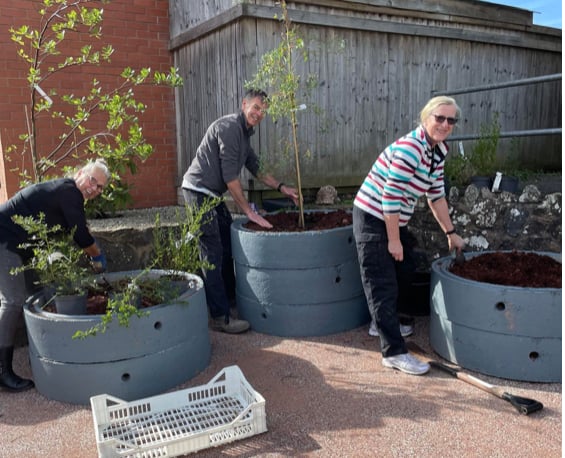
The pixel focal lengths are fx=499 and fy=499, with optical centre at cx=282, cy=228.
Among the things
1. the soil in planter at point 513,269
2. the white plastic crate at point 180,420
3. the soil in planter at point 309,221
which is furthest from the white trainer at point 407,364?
the soil in planter at point 309,221

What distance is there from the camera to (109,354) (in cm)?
313

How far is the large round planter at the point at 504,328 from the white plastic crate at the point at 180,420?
5.03ft

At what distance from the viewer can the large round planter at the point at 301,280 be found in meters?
4.08

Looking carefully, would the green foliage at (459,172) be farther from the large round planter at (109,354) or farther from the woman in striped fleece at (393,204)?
the large round planter at (109,354)

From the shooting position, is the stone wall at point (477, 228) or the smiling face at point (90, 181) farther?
the stone wall at point (477, 228)

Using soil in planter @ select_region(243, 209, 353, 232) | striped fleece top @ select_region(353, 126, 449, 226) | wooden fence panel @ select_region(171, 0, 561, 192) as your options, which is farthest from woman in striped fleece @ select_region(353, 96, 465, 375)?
wooden fence panel @ select_region(171, 0, 561, 192)

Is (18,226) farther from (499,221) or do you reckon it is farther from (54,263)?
(499,221)

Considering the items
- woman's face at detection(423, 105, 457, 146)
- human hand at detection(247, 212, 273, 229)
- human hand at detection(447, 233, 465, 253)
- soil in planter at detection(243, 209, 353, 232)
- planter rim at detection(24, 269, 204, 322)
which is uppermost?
woman's face at detection(423, 105, 457, 146)

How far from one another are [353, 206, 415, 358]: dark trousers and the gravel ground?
0.76ft

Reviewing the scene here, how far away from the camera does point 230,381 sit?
316 centimetres

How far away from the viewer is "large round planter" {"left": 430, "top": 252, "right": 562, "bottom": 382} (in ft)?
10.4

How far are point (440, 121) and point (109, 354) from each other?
2.57m

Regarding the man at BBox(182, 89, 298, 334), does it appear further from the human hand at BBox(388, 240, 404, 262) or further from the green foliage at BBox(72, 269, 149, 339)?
the human hand at BBox(388, 240, 404, 262)

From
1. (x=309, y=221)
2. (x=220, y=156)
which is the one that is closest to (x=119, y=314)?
(x=220, y=156)
